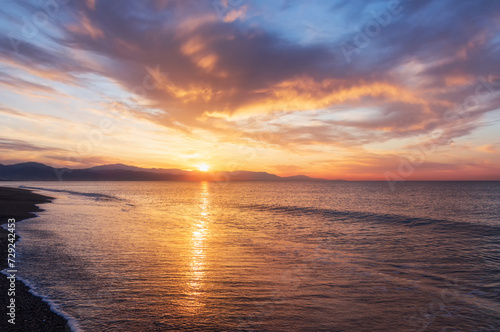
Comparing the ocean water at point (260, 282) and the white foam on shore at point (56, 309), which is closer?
the white foam on shore at point (56, 309)

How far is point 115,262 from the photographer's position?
53.7 feet

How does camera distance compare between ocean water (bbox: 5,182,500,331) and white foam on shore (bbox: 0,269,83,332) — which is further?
ocean water (bbox: 5,182,500,331)

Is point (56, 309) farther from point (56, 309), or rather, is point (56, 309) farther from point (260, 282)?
point (260, 282)

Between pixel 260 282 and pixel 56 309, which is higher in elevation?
pixel 56 309

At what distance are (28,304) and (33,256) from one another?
8.32 m

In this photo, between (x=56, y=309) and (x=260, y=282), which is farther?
(x=260, y=282)

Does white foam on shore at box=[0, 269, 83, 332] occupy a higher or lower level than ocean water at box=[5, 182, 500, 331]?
higher

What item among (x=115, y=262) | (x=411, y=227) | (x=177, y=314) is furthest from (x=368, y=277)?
(x=411, y=227)

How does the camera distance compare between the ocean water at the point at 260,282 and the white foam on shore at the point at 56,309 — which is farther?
the ocean water at the point at 260,282

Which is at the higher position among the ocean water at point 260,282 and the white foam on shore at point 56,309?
the white foam on shore at point 56,309

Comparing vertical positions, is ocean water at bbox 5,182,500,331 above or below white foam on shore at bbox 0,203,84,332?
below

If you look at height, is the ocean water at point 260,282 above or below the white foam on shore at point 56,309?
below

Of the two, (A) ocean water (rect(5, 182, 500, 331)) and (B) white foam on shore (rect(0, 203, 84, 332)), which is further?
(A) ocean water (rect(5, 182, 500, 331))

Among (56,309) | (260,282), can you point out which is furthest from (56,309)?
(260,282)
